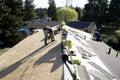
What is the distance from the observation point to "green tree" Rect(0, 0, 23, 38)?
38697 millimetres

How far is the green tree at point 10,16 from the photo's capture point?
127ft

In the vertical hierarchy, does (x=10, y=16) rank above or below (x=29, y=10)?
above

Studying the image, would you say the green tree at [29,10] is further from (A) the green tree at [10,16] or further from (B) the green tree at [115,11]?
(A) the green tree at [10,16]

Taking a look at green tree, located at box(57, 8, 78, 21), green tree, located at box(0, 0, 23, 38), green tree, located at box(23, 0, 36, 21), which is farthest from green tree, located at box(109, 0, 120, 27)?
green tree, located at box(23, 0, 36, 21)

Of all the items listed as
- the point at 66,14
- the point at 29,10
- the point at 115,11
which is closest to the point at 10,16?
the point at 115,11

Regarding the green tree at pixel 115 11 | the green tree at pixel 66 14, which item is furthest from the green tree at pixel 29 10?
the green tree at pixel 115 11

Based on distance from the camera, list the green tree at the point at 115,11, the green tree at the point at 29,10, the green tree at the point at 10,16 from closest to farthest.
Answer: the green tree at the point at 10,16, the green tree at the point at 115,11, the green tree at the point at 29,10

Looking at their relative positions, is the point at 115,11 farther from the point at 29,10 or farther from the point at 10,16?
the point at 10,16

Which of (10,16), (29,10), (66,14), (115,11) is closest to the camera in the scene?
(10,16)

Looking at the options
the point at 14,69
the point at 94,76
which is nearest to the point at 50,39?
the point at 14,69

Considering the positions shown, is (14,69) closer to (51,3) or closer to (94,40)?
(94,40)

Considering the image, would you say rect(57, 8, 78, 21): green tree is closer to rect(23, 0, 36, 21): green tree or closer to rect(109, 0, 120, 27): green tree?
rect(23, 0, 36, 21): green tree

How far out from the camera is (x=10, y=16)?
39.5 m

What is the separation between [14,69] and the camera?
30.7ft
